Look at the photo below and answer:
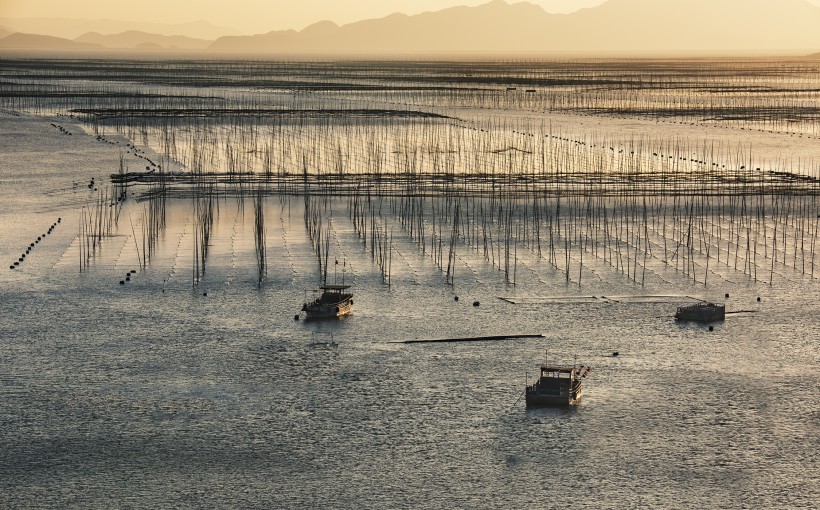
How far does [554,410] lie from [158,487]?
14.3 m

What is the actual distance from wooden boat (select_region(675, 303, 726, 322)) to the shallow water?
0.74m

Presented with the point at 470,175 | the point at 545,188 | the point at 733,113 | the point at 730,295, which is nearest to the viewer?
the point at 730,295

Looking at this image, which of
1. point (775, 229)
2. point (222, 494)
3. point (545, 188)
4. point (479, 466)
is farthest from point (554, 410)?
point (545, 188)

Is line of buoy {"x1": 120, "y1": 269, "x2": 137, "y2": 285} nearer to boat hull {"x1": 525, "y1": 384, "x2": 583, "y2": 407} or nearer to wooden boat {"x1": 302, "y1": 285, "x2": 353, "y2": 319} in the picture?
wooden boat {"x1": 302, "y1": 285, "x2": 353, "y2": 319}

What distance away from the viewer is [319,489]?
37656 millimetres

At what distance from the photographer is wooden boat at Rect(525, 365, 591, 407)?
1751 inches

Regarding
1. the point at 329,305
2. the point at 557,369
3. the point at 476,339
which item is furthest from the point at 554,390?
the point at 329,305

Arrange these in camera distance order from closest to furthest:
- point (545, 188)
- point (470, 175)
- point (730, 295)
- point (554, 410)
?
point (554, 410), point (730, 295), point (545, 188), point (470, 175)

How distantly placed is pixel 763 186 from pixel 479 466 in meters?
58.8

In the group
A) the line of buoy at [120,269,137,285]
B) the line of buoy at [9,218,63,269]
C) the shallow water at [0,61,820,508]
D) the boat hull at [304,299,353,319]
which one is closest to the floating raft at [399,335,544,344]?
the shallow water at [0,61,820,508]

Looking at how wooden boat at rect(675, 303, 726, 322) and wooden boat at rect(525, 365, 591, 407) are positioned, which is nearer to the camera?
wooden boat at rect(525, 365, 591, 407)

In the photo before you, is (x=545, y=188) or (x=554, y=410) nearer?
(x=554, y=410)

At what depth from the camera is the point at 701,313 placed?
5575 centimetres

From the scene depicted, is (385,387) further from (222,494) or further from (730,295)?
(730,295)
